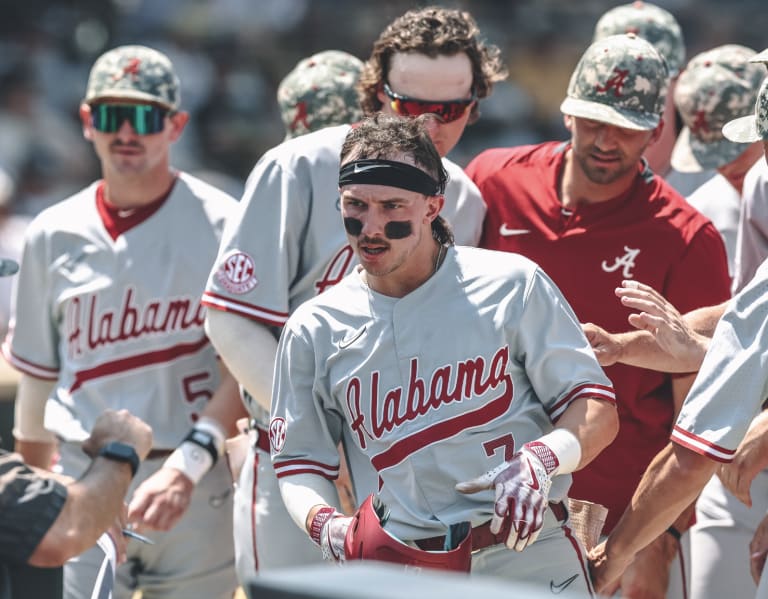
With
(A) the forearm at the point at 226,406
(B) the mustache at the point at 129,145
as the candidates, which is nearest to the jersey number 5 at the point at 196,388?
Result: (A) the forearm at the point at 226,406

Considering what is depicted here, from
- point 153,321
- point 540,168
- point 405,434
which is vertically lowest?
point 153,321

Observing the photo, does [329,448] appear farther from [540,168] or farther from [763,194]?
[763,194]

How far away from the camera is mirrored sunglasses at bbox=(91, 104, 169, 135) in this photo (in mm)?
5680

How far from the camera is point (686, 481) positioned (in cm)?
383

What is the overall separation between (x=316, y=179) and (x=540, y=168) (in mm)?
862

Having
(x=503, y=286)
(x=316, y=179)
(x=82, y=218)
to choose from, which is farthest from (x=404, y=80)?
(x=82, y=218)

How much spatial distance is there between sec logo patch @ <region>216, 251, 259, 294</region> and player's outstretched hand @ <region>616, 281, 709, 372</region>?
1.23 m

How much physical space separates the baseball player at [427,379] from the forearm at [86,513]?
1.48 ft

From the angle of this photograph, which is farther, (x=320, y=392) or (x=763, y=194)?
(x=763, y=194)

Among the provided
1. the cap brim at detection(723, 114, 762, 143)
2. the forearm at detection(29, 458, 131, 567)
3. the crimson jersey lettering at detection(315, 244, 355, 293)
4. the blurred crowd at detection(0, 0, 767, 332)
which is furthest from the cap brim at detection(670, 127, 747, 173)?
the blurred crowd at detection(0, 0, 767, 332)

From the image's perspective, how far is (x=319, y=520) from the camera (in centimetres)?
371

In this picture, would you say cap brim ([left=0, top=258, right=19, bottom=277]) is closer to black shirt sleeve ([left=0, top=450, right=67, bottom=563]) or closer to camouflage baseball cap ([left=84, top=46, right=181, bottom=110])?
black shirt sleeve ([left=0, top=450, right=67, bottom=563])

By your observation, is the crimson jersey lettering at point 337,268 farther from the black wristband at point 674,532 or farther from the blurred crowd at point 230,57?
the blurred crowd at point 230,57

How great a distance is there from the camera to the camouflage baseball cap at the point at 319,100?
5.86m
